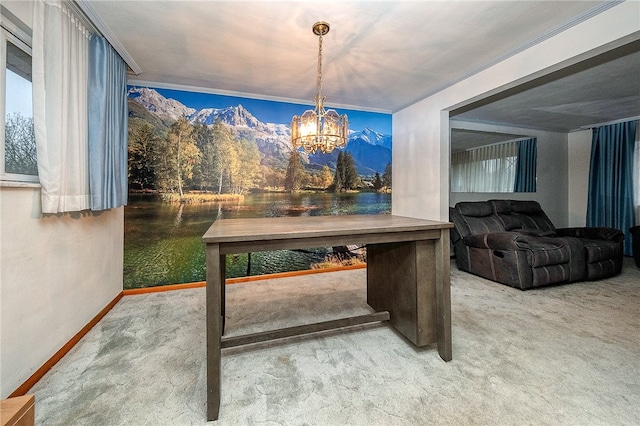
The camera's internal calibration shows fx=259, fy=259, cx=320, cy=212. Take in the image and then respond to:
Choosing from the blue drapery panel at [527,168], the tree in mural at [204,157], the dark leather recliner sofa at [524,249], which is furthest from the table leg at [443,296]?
the blue drapery panel at [527,168]

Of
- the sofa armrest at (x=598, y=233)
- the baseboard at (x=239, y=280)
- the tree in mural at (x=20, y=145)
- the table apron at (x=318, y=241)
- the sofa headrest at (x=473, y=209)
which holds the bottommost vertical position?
the baseboard at (x=239, y=280)

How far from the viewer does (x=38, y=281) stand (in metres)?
1.59

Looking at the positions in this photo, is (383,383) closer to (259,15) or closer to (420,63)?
(259,15)

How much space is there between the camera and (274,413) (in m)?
1.31

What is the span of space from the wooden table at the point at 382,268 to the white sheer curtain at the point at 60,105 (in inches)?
40.8

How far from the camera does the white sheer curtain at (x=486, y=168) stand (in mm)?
5129

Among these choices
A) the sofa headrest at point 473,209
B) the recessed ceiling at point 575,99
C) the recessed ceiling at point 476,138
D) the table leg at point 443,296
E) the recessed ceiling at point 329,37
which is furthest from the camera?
the recessed ceiling at point 476,138

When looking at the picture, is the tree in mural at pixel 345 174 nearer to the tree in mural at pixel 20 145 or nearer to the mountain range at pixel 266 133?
the mountain range at pixel 266 133

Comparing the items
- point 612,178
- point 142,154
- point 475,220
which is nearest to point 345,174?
point 475,220

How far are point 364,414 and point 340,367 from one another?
379mm

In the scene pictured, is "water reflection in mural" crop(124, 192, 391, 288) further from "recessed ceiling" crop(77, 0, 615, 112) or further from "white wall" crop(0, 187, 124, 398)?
"recessed ceiling" crop(77, 0, 615, 112)

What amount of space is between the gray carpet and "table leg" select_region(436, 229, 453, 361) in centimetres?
11

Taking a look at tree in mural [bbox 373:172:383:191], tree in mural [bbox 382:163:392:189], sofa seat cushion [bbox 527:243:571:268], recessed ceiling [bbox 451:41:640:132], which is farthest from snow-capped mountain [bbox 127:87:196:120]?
sofa seat cushion [bbox 527:243:571:268]

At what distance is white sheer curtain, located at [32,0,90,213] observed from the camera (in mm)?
1533
